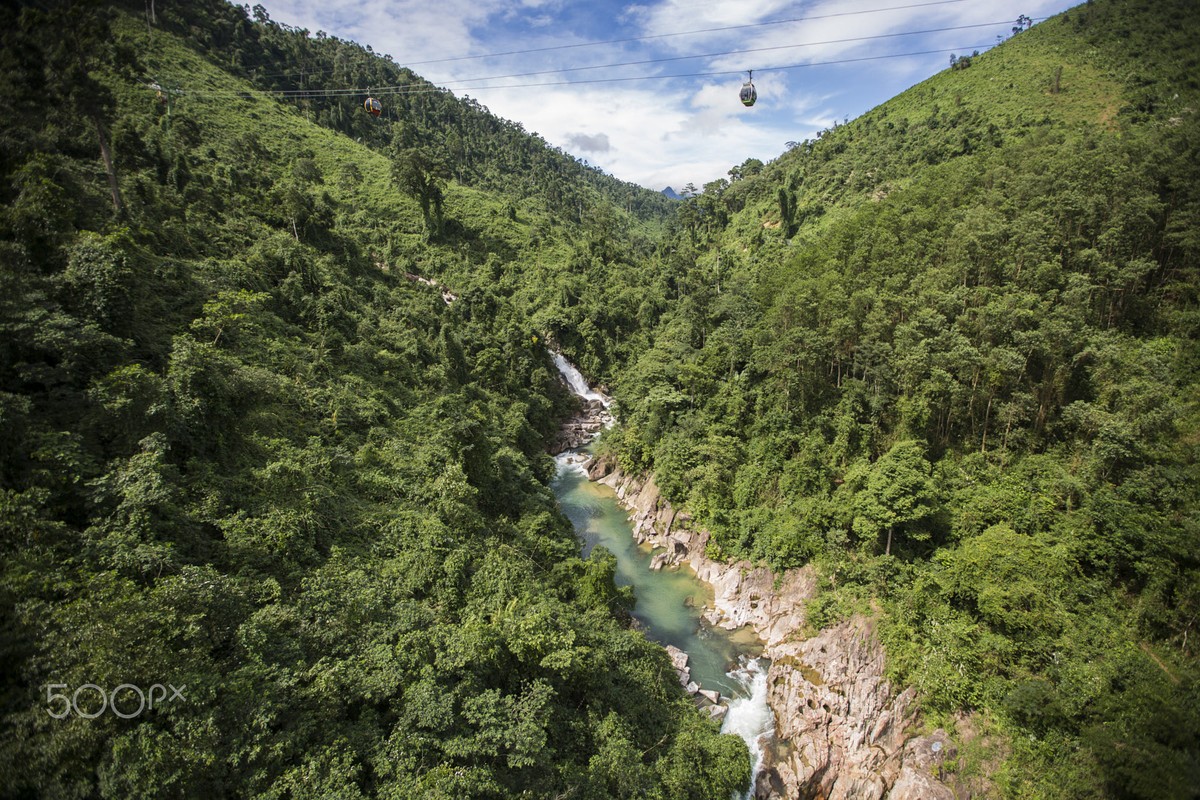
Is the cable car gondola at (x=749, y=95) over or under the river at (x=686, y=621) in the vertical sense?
over

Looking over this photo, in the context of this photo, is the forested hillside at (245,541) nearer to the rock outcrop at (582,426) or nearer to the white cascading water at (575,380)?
the rock outcrop at (582,426)

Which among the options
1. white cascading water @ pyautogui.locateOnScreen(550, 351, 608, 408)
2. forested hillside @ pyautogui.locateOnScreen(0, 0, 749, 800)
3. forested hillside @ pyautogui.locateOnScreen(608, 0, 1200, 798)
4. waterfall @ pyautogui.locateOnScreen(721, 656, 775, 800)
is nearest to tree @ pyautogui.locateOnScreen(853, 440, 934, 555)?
forested hillside @ pyautogui.locateOnScreen(608, 0, 1200, 798)

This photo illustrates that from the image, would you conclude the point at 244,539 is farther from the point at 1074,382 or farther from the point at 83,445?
the point at 1074,382

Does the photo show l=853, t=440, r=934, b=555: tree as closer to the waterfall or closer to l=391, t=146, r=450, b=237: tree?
the waterfall

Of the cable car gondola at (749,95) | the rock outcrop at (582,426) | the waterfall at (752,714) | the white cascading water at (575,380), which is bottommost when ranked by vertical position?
the waterfall at (752,714)

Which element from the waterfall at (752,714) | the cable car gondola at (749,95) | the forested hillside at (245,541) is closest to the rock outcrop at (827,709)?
the waterfall at (752,714)

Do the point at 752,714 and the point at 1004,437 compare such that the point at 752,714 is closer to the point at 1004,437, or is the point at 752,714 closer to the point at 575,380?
the point at 1004,437

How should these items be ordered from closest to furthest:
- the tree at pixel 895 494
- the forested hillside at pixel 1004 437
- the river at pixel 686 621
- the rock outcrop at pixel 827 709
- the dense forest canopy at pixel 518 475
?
the dense forest canopy at pixel 518 475
the forested hillside at pixel 1004 437
the rock outcrop at pixel 827 709
the tree at pixel 895 494
the river at pixel 686 621
